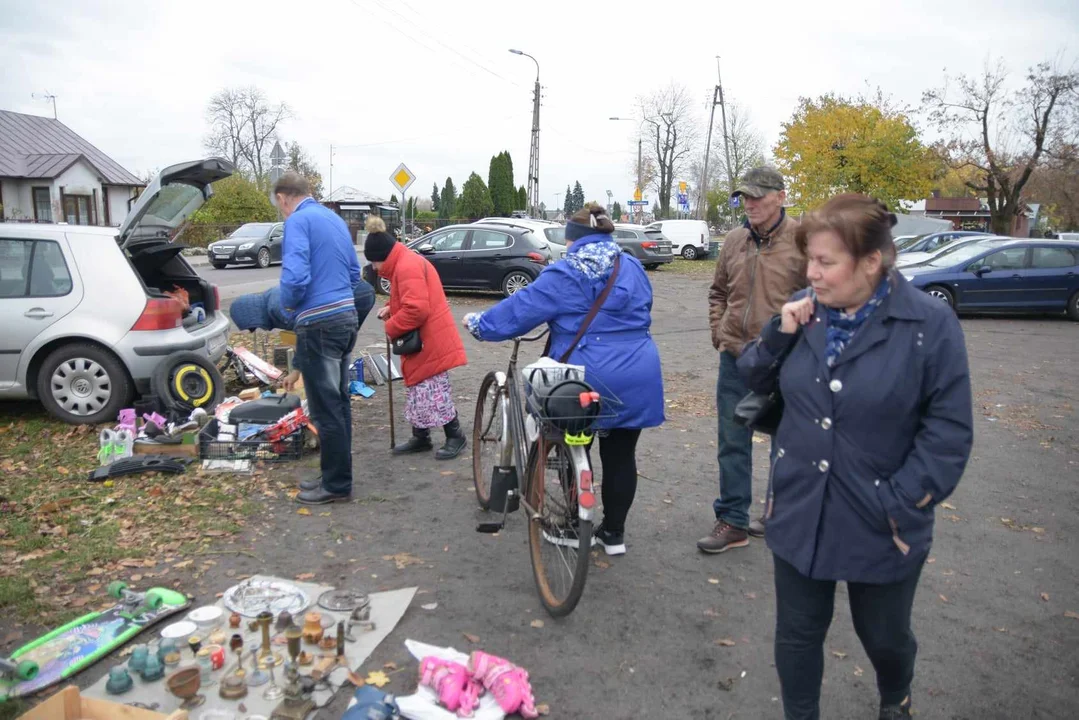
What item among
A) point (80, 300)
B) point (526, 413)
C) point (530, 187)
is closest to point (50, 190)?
point (530, 187)

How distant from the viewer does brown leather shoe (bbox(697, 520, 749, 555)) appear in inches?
180

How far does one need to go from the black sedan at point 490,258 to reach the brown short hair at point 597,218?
41.9ft

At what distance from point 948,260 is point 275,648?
56.0ft

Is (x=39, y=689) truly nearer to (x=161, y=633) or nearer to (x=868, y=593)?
(x=161, y=633)

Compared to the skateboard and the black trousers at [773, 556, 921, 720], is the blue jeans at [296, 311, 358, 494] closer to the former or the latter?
the skateboard

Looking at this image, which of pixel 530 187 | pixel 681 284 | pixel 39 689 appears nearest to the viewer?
pixel 39 689

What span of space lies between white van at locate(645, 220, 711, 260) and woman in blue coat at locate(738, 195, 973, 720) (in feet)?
111

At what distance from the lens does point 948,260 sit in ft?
56.3

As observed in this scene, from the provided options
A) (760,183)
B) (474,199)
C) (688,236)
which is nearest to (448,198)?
(474,199)

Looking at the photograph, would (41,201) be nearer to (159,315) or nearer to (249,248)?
(249,248)

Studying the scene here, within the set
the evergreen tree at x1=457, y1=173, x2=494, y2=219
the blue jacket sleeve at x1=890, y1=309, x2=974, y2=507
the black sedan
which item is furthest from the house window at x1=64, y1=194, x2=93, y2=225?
the blue jacket sleeve at x1=890, y1=309, x2=974, y2=507

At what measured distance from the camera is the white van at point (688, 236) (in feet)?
118

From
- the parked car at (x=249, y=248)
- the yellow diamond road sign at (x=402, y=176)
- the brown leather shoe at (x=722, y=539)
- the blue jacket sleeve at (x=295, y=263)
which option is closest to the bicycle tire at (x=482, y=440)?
the blue jacket sleeve at (x=295, y=263)

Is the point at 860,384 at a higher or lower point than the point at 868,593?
higher
